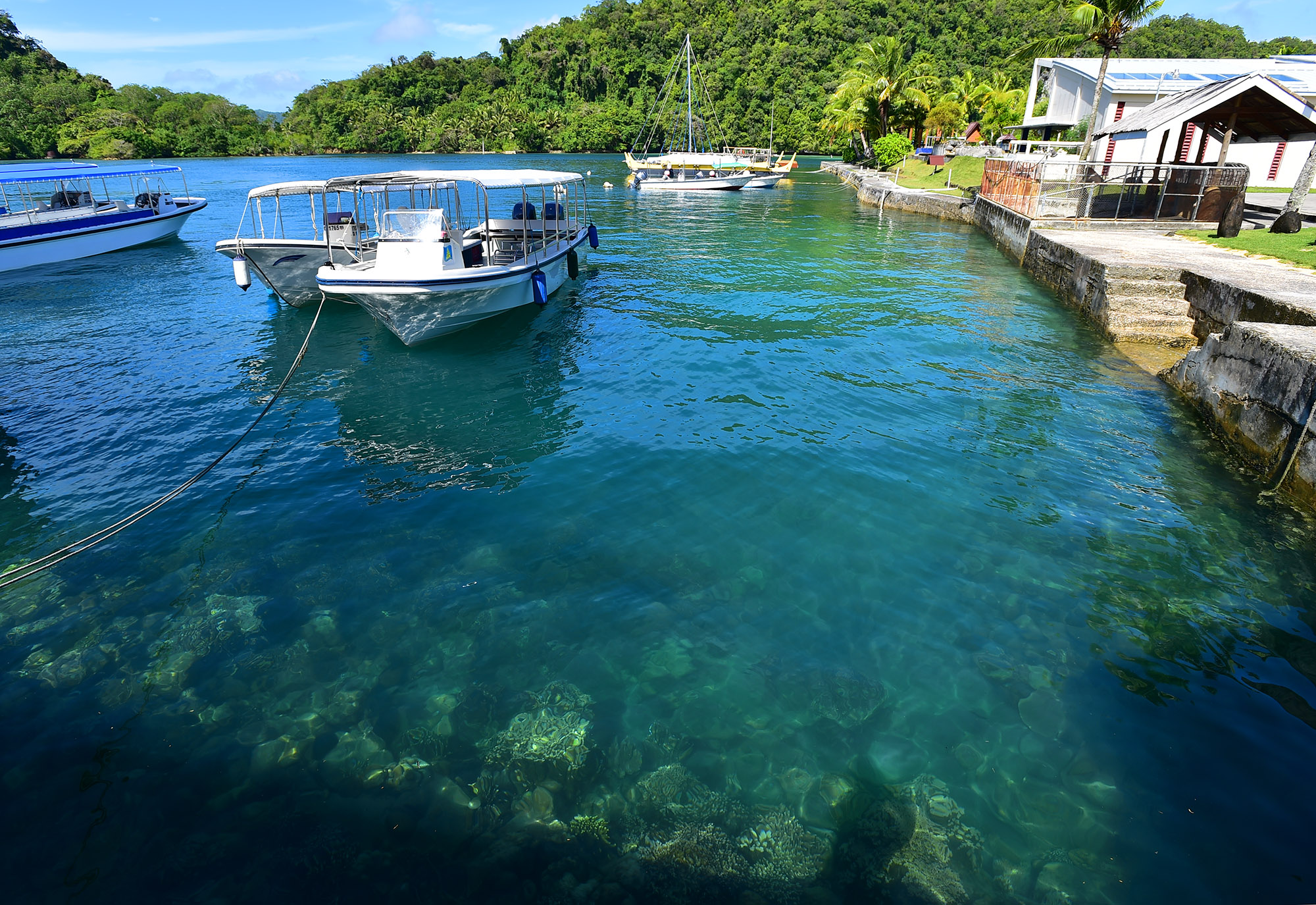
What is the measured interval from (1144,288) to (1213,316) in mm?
1768

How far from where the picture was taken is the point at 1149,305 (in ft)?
44.7

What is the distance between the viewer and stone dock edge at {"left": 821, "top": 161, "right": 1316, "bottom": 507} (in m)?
8.10

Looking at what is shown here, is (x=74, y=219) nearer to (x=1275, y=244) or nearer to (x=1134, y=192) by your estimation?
(x=1134, y=192)

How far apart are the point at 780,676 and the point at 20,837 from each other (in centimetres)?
514

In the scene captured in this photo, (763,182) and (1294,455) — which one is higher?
(763,182)

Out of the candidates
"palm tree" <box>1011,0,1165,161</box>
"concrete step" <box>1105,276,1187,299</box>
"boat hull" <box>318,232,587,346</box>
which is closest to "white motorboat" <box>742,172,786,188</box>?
"palm tree" <box>1011,0,1165,161</box>

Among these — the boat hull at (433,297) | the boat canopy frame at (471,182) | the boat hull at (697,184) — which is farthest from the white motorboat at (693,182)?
the boat hull at (433,297)

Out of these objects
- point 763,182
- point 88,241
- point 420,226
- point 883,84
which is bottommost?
point 88,241

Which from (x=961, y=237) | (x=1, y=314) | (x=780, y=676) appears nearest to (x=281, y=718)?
(x=780, y=676)

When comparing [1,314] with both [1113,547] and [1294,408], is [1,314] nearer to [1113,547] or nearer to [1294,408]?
[1113,547]

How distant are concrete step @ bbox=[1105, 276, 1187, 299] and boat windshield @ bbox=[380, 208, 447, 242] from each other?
13680 mm

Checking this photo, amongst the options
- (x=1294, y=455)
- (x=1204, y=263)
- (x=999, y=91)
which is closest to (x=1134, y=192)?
(x=1204, y=263)

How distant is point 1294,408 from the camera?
313 inches

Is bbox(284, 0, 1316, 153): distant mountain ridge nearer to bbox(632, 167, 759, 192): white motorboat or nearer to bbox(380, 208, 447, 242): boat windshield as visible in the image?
bbox(632, 167, 759, 192): white motorboat
